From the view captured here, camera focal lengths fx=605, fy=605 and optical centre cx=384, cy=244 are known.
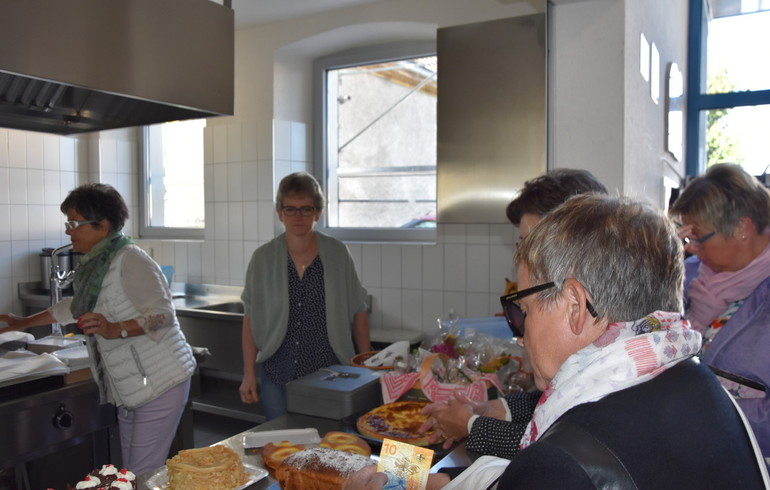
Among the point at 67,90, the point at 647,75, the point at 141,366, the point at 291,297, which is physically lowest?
the point at 141,366

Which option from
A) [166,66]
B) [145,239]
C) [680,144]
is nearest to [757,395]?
[166,66]

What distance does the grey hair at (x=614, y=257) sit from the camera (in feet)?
2.74

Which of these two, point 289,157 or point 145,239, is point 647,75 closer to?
point 289,157

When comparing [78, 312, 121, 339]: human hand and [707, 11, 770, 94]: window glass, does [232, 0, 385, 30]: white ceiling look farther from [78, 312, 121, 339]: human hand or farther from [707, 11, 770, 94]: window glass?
[707, 11, 770, 94]: window glass

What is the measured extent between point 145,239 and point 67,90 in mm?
3237

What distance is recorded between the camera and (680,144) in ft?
13.5

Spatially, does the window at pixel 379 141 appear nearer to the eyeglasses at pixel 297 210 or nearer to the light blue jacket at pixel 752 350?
the eyeglasses at pixel 297 210

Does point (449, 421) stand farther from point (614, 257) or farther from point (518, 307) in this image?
point (614, 257)

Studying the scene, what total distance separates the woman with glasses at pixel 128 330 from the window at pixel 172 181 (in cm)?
237

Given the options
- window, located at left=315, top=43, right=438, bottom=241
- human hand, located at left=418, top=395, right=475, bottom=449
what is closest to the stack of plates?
human hand, located at left=418, top=395, right=475, bottom=449

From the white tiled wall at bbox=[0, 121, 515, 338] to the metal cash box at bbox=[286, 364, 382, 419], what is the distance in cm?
178

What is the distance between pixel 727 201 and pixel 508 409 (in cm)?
95

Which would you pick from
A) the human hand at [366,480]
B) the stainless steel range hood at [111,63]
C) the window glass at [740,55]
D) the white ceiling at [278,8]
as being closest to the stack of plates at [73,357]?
the stainless steel range hood at [111,63]

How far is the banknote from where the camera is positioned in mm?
1074
